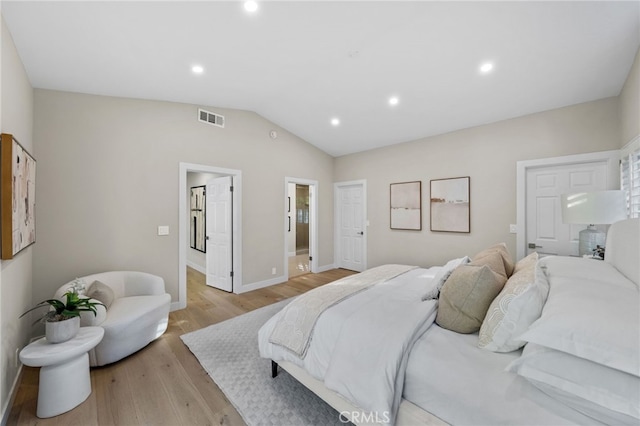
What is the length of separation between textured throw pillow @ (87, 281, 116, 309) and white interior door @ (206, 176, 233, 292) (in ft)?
5.89

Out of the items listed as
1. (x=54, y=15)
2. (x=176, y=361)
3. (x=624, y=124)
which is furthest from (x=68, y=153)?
(x=624, y=124)

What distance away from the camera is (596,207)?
2.15 m

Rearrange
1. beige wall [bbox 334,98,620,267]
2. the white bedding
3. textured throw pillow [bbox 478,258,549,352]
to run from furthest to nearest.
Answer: beige wall [bbox 334,98,620,267] < textured throw pillow [bbox 478,258,549,352] < the white bedding

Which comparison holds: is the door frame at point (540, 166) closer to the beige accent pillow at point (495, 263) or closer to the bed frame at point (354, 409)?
the beige accent pillow at point (495, 263)

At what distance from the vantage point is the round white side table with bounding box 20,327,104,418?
1.64 metres

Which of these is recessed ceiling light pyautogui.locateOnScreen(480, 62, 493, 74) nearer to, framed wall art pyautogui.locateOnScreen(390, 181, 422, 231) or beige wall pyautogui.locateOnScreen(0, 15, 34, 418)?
framed wall art pyautogui.locateOnScreen(390, 181, 422, 231)

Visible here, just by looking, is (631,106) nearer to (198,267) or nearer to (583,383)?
(583,383)

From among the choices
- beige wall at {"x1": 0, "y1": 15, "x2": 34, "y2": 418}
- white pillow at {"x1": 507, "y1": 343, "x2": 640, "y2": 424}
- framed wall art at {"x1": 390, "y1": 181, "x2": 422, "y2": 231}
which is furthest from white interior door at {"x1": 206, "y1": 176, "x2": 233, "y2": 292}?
white pillow at {"x1": 507, "y1": 343, "x2": 640, "y2": 424}

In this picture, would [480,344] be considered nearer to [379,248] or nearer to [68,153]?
[379,248]

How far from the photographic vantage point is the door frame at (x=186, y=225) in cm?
345

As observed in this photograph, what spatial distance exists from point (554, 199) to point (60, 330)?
5.36 metres

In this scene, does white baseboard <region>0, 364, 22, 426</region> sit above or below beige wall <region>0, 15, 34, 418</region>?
below

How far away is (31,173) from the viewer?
226cm
